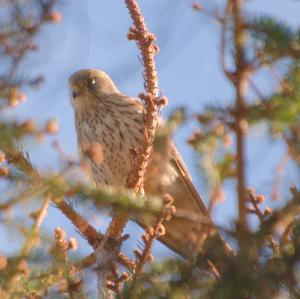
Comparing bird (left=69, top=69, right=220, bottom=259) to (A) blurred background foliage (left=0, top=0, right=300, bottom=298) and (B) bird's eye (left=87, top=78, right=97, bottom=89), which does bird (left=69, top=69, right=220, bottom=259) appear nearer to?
(B) bird's eye (left=87, top=78, right=97, bottom=89)

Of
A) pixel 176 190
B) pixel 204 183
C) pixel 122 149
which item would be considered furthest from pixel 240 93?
pixel 176 190

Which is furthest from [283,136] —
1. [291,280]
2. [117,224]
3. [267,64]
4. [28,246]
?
[117,224]

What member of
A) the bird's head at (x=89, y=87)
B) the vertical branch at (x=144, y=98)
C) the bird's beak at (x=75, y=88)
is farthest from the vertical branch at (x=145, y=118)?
the bird's beak at (x=75, y=88)

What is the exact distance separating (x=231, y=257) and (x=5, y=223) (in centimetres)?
86

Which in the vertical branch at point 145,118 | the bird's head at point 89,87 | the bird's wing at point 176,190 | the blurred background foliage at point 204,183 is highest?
the bird's head at point 89,87

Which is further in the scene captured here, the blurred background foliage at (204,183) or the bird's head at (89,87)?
the bird's head at (89,87)

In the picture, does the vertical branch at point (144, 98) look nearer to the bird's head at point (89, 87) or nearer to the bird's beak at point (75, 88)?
the bird's head at point (89, 87)

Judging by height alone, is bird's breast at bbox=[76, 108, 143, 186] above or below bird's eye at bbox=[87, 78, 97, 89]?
below

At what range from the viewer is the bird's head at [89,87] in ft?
16.3

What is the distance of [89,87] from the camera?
511 centimetres

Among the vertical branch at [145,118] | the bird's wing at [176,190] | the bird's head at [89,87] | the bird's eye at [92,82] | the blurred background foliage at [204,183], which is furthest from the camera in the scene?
the bird's eye at [92,82]

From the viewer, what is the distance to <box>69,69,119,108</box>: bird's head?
4.96 meters

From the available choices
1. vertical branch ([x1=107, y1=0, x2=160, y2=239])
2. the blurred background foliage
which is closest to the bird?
vertical branch ([x1=107, y1=0, x2=160, y2=239])

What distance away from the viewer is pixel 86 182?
5.60 ft
